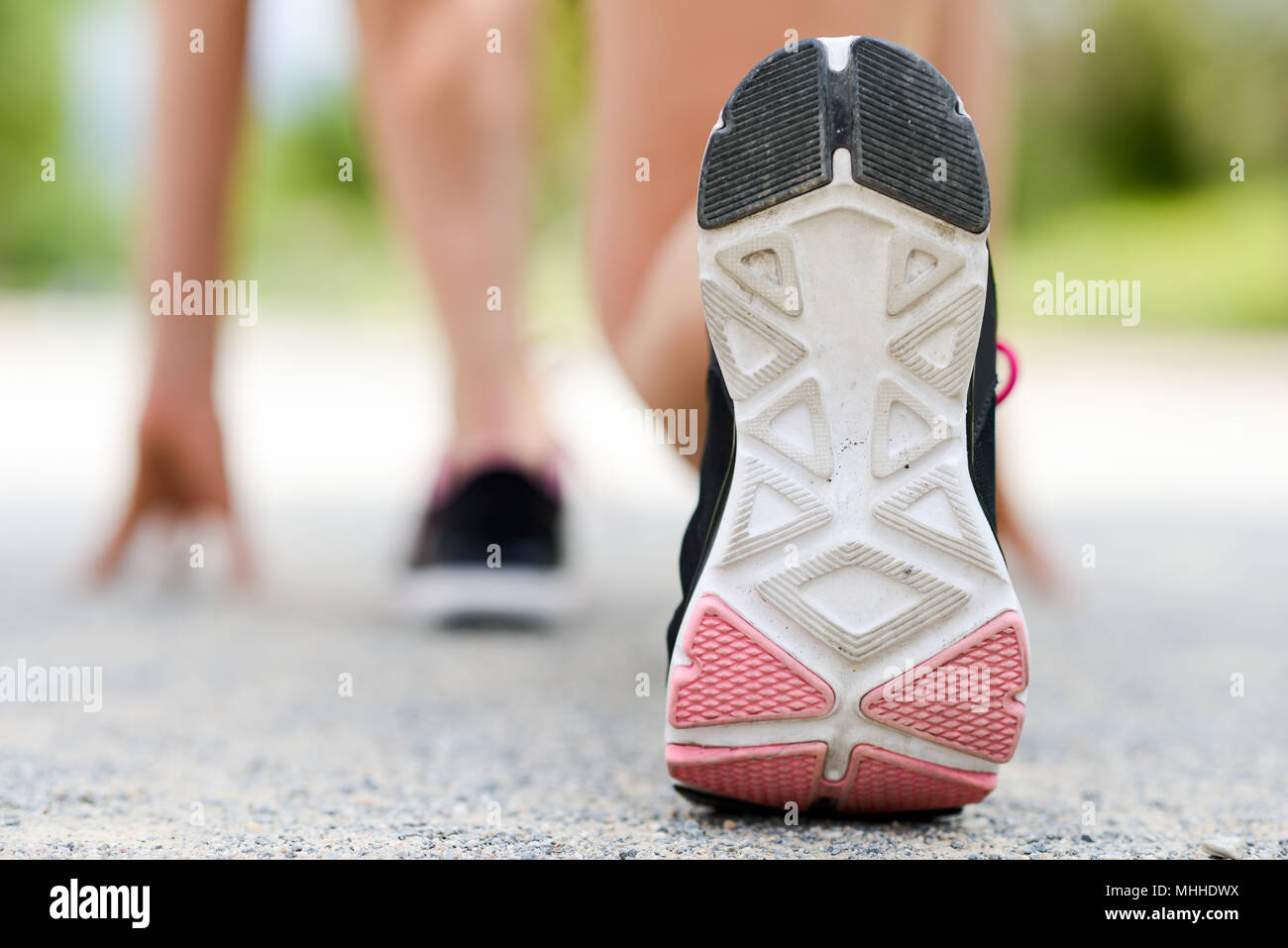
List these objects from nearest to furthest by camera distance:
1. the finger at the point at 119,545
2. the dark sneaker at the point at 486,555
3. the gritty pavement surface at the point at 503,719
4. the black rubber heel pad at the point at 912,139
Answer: the black rubber heel pad at the point at 912,139 → the gritty pavement surface at the point at 503,719 → the dark sneaker at the point at 486,555 → the finger at the point at 119,545

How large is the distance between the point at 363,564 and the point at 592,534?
1.98ft

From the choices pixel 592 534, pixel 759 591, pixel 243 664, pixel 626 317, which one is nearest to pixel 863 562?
pixel 759 591

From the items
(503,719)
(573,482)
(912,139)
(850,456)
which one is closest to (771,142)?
(912,139)

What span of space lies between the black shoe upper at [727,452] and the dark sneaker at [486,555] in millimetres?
824

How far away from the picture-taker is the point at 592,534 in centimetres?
283

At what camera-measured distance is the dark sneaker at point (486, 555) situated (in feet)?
5.68

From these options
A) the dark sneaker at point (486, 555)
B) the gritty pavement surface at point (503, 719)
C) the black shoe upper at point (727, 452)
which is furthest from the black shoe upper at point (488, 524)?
the black shoe upper at point (727, 452)

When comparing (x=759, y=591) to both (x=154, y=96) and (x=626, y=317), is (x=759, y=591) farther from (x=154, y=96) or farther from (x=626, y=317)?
(x=154, y=96)

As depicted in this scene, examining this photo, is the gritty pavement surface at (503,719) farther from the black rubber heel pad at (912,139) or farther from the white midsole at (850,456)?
the black rubber heel pad at (912,139)

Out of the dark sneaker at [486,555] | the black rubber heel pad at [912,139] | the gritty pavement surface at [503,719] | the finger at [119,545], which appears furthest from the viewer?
the finger at [119,545]

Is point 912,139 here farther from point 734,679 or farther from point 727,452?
point 734,679

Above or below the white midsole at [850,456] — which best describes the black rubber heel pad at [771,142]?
above

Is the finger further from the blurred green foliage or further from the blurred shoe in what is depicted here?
the blurred green foliage

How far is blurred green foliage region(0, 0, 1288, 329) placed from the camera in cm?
1123
